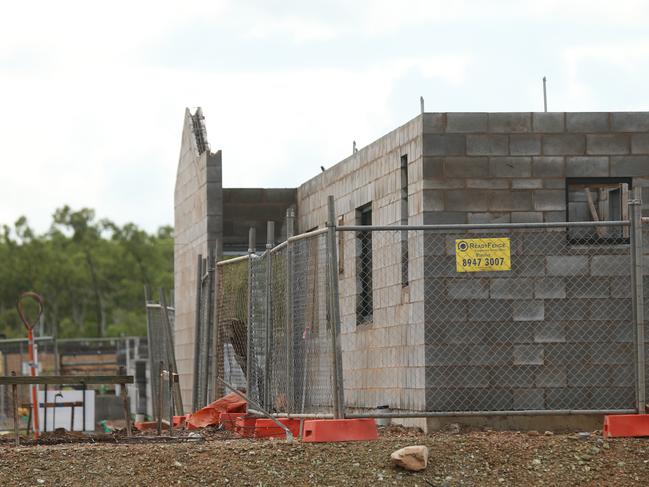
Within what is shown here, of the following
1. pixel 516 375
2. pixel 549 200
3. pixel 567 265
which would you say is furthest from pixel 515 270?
pixel 516 375

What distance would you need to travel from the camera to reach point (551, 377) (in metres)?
14.7

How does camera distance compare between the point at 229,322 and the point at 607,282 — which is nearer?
the point at 607,282

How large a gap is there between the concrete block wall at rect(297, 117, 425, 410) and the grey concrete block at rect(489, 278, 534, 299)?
0.78 m

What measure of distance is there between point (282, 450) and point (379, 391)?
16.0ft

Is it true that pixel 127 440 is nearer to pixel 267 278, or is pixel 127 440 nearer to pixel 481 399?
pixel 267 278

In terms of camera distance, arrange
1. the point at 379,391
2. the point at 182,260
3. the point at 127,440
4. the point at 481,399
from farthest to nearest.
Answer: the point at 182,260
the point at 379,391
the point at 481,399
the point at 127,440

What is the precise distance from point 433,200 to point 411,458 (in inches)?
181

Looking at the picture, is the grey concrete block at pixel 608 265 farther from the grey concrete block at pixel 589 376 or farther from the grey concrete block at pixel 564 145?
the grey concrete block at pixel 564 145

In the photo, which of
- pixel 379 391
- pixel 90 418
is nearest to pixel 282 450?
pixel 379 391

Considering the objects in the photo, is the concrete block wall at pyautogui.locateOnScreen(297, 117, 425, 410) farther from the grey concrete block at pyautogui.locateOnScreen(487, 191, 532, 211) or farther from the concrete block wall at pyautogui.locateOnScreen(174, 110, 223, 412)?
the concrete block wall at pyautogui.locateOnScreen(174, 110, 223, 412)

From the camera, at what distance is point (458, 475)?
36.1 feet

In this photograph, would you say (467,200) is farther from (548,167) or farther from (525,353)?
(525,353)

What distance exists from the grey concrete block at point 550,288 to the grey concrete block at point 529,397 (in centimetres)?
100

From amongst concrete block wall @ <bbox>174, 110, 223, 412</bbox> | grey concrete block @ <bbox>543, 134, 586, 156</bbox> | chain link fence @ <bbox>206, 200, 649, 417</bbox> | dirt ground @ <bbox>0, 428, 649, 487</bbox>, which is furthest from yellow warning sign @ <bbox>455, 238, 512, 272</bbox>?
concrete block wall @ <bbox>174, 110, 223, 412</bbox>
